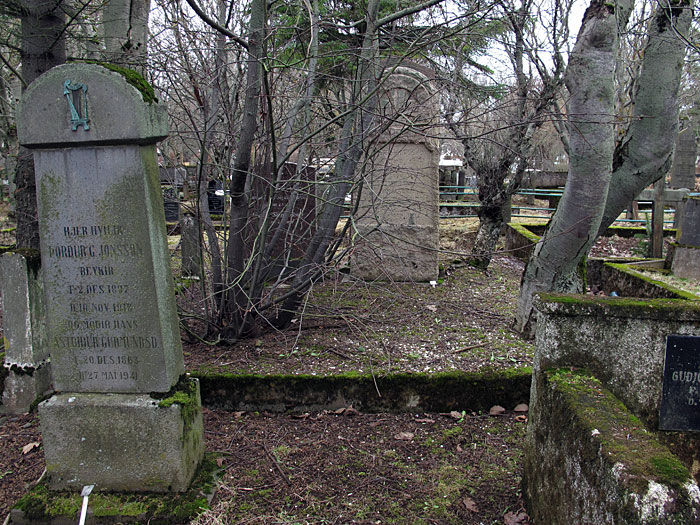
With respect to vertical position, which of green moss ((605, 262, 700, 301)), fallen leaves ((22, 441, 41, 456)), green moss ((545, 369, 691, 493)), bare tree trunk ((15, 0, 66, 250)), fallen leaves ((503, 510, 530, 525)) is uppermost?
bare tree trunk ((15, 0, 66, 250))

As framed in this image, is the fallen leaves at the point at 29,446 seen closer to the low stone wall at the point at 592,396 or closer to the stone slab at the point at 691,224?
the low stone wall at the point at 592,396

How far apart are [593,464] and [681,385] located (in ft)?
3.56

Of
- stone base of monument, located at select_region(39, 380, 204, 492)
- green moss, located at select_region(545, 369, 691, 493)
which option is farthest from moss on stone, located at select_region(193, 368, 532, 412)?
green moss, located at select_region(545, 369, 691, 493)

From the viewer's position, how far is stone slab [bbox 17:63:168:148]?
2.82m

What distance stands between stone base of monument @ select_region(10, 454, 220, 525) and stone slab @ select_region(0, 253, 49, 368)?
69.9 inches

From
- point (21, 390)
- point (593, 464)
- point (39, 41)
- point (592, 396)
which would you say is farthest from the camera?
point (39, 41)

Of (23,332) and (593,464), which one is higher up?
(593,464)

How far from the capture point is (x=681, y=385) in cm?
289

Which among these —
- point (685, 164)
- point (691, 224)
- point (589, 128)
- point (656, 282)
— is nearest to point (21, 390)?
point (589, 128)

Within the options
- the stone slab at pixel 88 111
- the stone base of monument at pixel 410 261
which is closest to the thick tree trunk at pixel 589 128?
the stone base of monument at pixel 410 261

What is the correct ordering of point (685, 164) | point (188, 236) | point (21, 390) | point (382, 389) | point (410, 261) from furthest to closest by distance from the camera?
point (685, 164) < point (410, 261) < point (188, 236) < point (21, 390) < point (382, 389)

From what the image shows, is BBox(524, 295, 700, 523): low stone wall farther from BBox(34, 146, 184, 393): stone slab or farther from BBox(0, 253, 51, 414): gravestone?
BBox(0, 253, 51, 414): gravestone

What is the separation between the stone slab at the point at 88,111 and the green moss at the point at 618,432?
2.64 m

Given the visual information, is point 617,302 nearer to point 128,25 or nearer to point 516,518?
point 516,518
